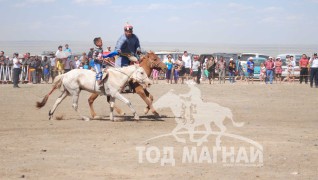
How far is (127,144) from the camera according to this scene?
1174cm

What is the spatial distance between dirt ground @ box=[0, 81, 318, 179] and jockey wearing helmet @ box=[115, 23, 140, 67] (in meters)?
1.53

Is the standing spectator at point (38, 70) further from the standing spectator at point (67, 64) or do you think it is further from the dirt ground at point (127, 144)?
the dirt ground at point (127, 144)

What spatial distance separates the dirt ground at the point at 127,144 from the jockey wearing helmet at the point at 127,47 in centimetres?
153

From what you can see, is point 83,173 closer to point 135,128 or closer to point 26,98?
point 135,128

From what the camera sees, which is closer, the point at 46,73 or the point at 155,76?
the point at 46,73

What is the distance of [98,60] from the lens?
16125 millimetres

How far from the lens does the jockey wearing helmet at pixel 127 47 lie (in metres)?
16.4

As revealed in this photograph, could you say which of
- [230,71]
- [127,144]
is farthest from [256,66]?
[127,144]

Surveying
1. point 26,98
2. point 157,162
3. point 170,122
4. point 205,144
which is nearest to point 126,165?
point 157,162

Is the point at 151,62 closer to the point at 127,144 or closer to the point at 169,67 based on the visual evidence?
the point at 127,144

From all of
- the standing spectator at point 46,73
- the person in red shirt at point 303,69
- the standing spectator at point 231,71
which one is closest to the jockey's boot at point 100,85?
the standing spectator at point 231,71

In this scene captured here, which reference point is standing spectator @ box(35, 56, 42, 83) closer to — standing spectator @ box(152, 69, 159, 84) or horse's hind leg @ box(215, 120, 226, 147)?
standing spectator @ box(152, 69, 159, 84)

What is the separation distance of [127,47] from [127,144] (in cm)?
524

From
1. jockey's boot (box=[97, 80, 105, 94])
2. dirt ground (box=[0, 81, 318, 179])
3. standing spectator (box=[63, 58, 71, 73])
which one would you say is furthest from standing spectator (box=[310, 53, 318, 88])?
jockey's boot (box=[97, 80, 105, 94])
